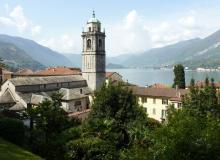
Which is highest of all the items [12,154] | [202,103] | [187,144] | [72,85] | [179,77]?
[179,77]

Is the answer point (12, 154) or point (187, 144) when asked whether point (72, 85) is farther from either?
point (187, 144)

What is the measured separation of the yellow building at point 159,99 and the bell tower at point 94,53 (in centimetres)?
1267

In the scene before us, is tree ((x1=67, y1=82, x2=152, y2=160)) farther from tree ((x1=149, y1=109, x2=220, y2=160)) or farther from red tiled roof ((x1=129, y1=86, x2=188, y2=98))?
red tiled roof ((x1=129, y1=86, x2=188, y2=98))

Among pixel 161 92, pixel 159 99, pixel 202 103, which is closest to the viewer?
pixel 202 103

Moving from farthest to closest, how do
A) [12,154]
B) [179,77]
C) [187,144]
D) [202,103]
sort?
[179,77] < [202,103] < [12,154] < [187,144]

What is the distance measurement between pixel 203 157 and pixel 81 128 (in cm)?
1361

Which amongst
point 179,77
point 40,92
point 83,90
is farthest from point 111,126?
point 179,77

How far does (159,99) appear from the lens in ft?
207

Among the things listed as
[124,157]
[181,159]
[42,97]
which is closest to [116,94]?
[124,157]

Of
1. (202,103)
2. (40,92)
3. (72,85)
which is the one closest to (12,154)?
(202,103)

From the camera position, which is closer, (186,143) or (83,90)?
(186,143)

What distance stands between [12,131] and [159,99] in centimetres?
3918

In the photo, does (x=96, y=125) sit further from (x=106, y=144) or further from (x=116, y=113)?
(x=116, y=113)

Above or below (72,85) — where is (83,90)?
below
